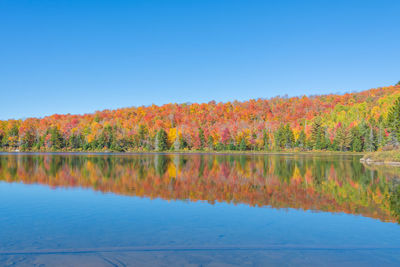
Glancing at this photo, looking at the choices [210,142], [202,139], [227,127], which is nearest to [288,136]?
[227,127]

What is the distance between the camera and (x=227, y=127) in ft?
333

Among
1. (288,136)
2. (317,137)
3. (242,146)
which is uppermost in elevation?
(288,136)

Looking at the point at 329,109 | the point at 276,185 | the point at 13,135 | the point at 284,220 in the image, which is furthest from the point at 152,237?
the point at 329,109

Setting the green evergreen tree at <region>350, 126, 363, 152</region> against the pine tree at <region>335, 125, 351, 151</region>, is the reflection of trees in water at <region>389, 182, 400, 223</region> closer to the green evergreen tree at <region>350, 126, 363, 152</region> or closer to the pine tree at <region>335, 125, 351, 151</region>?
the green evergreen tree at <region>350, 126, 363, 152</region>

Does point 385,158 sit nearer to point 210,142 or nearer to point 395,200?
point 395,200

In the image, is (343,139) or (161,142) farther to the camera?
(161,142)

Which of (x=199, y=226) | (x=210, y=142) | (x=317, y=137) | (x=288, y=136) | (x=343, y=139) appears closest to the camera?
(x=199, y=226)

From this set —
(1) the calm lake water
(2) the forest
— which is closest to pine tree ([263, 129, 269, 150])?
(2) the forest

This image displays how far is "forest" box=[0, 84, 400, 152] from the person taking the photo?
91.0 m

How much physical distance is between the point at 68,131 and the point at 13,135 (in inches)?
713

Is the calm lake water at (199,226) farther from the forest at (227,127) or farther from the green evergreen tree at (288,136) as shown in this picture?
the green evergreen tree at (288,136)

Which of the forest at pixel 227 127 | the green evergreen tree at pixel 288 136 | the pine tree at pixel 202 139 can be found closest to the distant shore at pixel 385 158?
the forest at pixel 227 127

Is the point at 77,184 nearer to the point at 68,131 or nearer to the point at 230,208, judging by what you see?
the point at 230,208

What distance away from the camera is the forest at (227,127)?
91.0 meters
